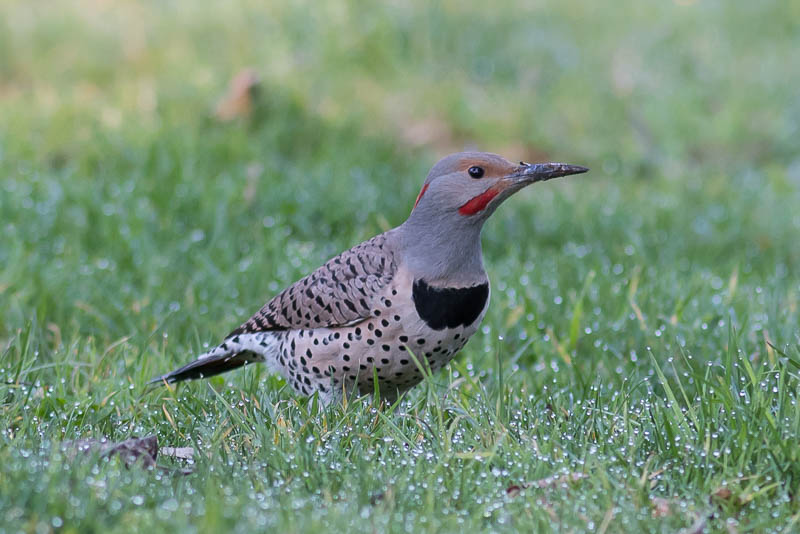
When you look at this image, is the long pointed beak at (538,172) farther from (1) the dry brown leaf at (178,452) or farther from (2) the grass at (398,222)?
(1) the dry brown leaf at (178,452)

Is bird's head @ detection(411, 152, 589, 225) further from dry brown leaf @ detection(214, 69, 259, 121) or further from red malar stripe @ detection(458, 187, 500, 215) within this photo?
dry brown leaf @ detection(214, 69, 259, 121)

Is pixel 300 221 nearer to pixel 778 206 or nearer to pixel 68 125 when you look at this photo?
pixel 68 125

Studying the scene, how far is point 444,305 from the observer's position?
3619mm

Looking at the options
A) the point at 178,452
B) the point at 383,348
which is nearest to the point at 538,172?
the point at 383,348

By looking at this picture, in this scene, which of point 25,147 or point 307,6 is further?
point 307,6

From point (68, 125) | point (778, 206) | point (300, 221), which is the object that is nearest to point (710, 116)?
point (778, 206)

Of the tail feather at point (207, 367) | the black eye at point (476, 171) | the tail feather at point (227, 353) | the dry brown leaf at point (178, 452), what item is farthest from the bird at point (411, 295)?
the dry brown leaf at point (178, 452)

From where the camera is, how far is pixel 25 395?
3.78 meters

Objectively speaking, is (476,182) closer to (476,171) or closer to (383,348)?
(476,171)

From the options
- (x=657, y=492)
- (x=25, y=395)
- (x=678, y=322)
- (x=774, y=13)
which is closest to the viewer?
(x=657, y=492)

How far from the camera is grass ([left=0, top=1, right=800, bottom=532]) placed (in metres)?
2.90

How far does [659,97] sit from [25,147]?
18.8ft

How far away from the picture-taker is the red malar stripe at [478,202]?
3680mm

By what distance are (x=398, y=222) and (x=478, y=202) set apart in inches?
106
